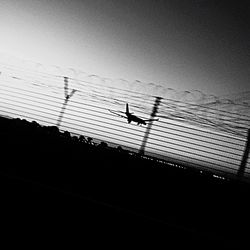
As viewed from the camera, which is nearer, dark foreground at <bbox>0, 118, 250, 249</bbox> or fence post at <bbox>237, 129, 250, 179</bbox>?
dark foreground at <bbox>0, 118, 250, 249</bbox>

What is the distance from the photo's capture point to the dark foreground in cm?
158

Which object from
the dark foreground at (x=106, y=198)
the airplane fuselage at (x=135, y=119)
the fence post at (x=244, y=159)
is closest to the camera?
the dark foreground at (x=106, y=198)

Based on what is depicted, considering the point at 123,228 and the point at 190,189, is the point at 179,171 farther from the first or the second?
the point at 123,228

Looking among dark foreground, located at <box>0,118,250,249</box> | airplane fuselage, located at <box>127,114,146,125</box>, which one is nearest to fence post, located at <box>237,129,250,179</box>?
airplane fuselage, located at <box>127,114,146,125</box>

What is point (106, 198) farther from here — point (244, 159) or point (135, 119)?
point (244, 159)

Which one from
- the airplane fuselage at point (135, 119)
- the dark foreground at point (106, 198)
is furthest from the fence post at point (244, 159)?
the dark foreground at point (106, 198)

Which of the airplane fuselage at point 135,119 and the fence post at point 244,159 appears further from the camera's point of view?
the airplane fuselage at point 135,119

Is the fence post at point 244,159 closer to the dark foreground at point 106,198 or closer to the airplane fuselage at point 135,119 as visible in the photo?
the airplane fuselage at point 135,119

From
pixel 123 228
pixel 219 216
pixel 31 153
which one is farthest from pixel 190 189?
pixel 31 153

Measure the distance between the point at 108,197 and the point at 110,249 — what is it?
35cm

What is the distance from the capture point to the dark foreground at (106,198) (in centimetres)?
158

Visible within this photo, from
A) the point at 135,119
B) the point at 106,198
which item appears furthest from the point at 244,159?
the point at 106,198

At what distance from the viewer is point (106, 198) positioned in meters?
1.80

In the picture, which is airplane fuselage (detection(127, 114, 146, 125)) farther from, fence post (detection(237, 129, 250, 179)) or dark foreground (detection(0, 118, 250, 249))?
dark foreground (detection(0, 118, 250, 249))
